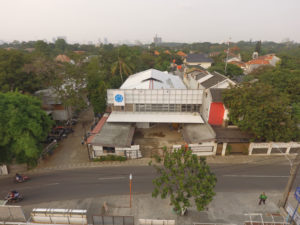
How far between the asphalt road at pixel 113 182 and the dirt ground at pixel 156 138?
399cm

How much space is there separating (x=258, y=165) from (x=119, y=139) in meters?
Answer: 17.8

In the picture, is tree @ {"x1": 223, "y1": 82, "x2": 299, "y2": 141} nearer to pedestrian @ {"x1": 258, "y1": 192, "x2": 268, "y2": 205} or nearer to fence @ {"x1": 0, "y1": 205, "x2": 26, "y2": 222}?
pedestrian @ {"x1": 258, "y1": 192, "x2": 268, "y2": 205}

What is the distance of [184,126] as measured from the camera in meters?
27.4

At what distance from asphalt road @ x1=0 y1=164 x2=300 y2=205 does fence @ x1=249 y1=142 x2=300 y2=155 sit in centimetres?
217

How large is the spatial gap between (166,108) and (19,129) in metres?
19.8

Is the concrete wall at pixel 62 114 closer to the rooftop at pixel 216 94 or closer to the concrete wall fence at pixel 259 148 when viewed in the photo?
the concrete wall fence at pixel 259 148

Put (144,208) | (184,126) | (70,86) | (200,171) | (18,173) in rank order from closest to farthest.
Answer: (200,171)
(144,208)
(18,173)
(184,126)
(70,86)

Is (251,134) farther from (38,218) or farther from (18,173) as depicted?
(18,173)

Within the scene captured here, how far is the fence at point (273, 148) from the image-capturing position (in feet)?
76.7

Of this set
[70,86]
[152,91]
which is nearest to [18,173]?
[70,86]

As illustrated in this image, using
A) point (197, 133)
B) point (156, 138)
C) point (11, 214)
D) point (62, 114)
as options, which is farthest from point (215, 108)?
point (62, 114)

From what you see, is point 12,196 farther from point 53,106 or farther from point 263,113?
point 263,113

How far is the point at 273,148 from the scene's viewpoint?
2384 centimetres

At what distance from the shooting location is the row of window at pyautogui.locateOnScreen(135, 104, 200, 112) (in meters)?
29.6
